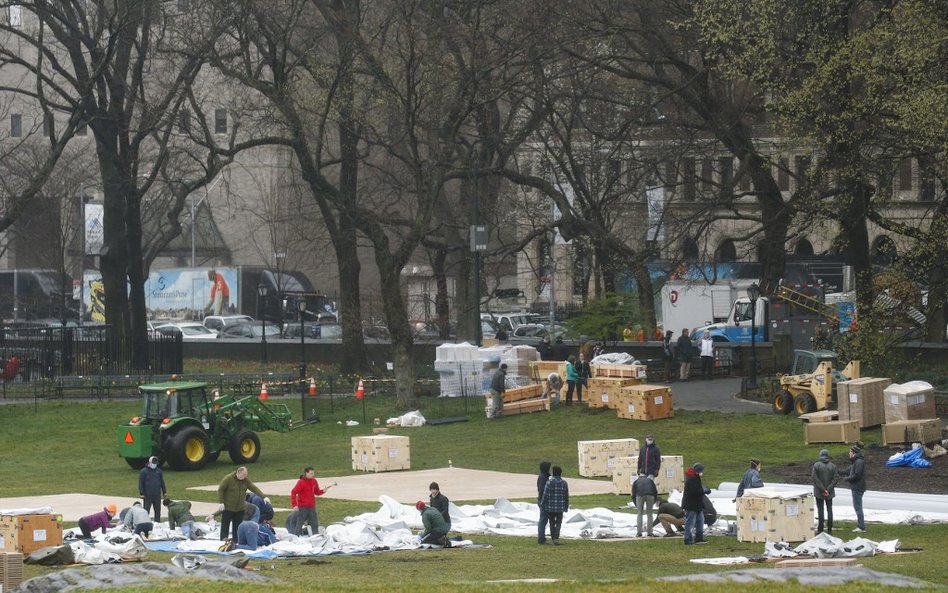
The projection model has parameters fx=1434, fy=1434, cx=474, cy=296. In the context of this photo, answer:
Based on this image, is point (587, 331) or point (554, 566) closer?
point (554, 566)

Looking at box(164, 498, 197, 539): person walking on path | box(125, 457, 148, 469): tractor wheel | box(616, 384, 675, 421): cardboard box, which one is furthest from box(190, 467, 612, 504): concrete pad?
box(616, 384, 675, 421): cardboard box

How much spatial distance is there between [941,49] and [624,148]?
15469mm

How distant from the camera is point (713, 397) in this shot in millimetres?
43094

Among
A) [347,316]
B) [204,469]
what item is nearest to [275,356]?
[347,316]

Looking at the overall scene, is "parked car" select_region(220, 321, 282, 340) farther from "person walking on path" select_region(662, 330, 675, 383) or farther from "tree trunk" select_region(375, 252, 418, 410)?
"person walking on path" select_region(662, 330, 675, 383)

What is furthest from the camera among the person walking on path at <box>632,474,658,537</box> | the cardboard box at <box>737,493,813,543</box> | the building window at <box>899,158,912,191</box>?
the building window at <box>899,158,912,191</box>

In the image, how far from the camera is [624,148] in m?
46.5

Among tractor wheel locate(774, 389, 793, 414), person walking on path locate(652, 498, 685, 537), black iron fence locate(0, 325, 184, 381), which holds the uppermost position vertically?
black iron fence locate(0, 325, 184, 381)

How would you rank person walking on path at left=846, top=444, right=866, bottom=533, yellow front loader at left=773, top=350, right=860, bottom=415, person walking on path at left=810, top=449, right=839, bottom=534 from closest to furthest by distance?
person walking on path at left=810, top=449, right=839, bottom=534
person walking on path at left=846, top=444, right=866, bottom=533
yellow front loader at left=773, top=350, right=860, bottom=415

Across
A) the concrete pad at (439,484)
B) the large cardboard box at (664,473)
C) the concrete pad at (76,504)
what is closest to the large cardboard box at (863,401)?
the concrete pad at (439,484)

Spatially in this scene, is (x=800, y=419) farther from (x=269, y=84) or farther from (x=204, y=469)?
(x=269, y=84)

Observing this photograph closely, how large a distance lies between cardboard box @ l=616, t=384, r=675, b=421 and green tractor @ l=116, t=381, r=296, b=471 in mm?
10417

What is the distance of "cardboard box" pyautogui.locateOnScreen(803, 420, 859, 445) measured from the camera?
3331 centimetres

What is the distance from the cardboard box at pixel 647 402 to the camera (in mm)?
38688
